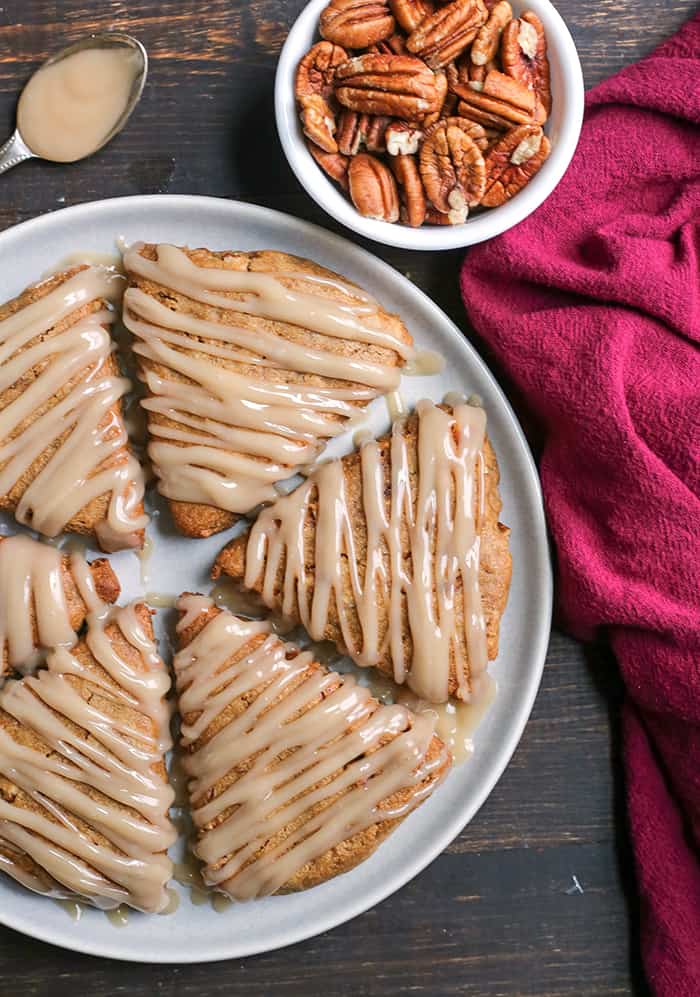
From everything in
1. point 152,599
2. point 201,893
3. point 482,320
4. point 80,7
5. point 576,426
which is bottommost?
point 201,893

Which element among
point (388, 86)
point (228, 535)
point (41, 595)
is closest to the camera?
point (388, 86)

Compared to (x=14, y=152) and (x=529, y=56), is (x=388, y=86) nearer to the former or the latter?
(x=529, y=56)

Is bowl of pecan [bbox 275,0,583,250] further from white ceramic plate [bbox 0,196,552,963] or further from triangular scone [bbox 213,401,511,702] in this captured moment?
triangular scone [bbox 213,401,511,702]

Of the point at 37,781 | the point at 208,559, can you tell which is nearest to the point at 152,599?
the point at 208,559

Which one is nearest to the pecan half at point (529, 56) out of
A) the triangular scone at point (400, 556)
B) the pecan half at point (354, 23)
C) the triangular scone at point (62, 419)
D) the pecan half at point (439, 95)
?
the pecan half at point (439, 95)

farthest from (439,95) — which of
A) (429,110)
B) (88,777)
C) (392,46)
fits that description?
(88,777)

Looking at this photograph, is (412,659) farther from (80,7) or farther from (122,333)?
(80,7)
